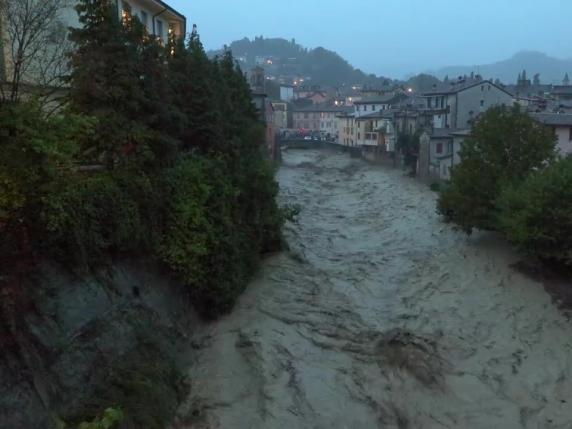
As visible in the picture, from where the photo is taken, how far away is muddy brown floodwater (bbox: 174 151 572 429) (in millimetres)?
12594

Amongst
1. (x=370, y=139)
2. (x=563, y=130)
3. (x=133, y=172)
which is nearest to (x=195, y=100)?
(x=133, y=172)

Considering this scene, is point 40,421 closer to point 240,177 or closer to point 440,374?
point 440,374

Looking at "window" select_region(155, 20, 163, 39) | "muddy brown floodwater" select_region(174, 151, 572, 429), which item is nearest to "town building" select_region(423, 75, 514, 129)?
"muddy brown floodwater" select_region(174, 151, 572, 429)

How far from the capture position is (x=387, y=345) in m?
15.5

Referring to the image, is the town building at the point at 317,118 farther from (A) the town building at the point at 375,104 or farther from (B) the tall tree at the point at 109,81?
(B) the tall tree at the point at 109,81

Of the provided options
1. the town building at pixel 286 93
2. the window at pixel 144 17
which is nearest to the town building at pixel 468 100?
the window at pixel 144 17

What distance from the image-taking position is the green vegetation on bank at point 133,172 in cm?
1034

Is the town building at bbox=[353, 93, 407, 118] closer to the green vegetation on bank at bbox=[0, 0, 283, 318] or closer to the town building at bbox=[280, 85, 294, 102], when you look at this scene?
the town building at bbox=[280, 85, 294, 102]

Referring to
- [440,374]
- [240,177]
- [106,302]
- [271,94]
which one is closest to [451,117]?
[240,177]

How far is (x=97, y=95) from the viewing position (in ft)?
43.7

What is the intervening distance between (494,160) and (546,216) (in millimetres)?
5403

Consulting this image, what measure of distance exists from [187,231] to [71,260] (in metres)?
4.28

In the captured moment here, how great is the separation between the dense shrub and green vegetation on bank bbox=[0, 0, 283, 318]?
866 centimetres

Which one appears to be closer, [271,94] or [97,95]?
[97,95]
